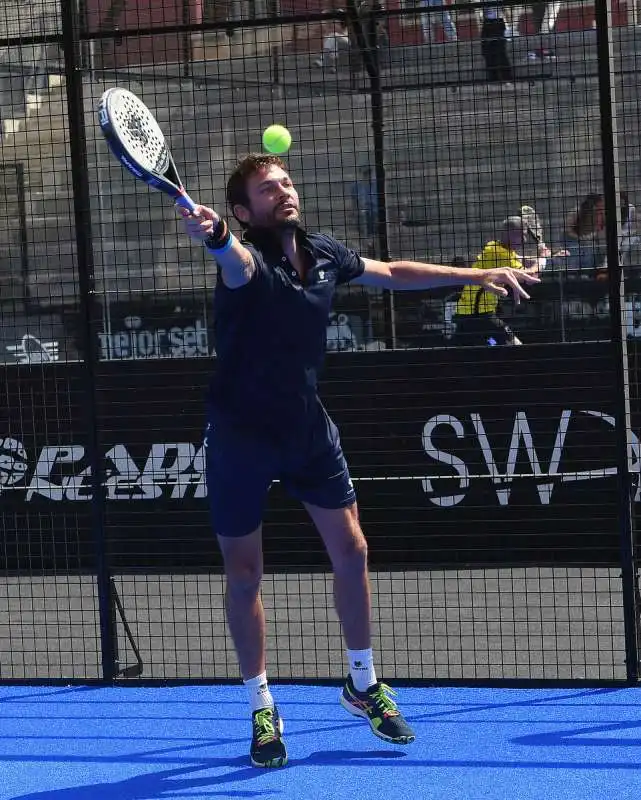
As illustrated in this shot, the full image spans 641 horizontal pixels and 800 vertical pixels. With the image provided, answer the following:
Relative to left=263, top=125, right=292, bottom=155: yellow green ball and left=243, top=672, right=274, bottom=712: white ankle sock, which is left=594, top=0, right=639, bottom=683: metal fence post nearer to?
left=263, top=125, right=292, bottom=155: yellow green ball

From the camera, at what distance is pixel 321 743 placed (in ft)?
14.1

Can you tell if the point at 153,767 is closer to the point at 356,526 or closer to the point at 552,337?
the point at 356,526

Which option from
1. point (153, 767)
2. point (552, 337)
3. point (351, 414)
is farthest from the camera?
point (552, 337)

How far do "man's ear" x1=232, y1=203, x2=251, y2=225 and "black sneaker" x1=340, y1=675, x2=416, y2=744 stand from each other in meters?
1.69

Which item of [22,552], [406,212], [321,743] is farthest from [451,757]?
[406,212]

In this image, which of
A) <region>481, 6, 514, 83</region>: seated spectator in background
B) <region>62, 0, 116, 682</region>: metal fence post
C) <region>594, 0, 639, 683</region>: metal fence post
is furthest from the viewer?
<region>481, 6, 514, 83</region>: seated spectator in background

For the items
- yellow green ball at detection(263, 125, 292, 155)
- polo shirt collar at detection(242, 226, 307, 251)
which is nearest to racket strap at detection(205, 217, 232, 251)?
polo shirt collar at detection(242, 226, 307, 251)

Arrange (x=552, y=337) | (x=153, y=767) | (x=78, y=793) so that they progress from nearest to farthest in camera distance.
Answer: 1. (x=78, y=793)
2. (x=153, y=767)
3. (x=552, y=337)

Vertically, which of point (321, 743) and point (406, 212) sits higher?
point (406, 212)

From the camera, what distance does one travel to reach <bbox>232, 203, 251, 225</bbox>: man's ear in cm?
401

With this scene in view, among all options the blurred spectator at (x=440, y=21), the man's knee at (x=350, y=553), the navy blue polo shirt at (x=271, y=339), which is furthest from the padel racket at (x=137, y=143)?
the blurred spectator at (x=440, y=21)

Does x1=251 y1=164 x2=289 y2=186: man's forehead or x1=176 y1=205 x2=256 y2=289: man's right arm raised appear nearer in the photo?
x1=176 y1=205 x2=256 y2=289: man's right arm raised

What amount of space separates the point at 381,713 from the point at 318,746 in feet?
0.90

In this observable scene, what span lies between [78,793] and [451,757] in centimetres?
125
